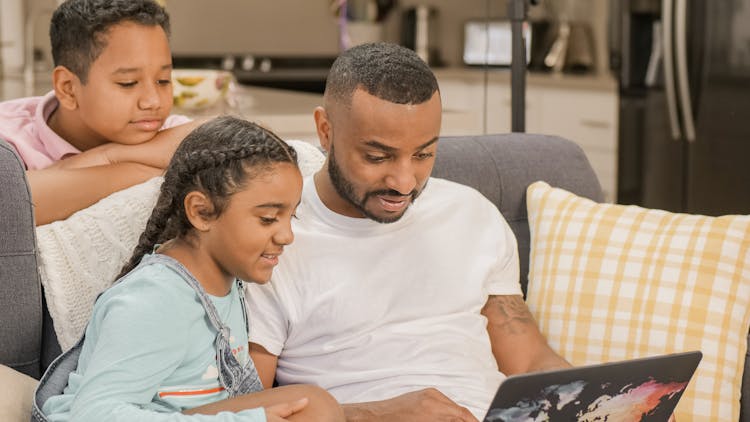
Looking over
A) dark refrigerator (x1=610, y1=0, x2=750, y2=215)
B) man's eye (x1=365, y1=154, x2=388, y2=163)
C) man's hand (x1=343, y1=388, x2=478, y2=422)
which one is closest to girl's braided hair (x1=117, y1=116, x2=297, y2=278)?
man's eye (x1=365, y1=154, x2=388, y2=163)

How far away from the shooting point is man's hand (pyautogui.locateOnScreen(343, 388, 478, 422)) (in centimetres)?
163

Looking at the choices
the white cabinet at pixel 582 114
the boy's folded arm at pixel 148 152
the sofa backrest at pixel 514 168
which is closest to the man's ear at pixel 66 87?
the boy's folded arm at pixel 148 152

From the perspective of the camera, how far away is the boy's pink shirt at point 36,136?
6.27 ft

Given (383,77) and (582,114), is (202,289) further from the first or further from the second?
(582,114)

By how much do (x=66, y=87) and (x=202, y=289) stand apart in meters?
0.62

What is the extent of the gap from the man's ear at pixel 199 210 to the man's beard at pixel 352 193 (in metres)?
0.29

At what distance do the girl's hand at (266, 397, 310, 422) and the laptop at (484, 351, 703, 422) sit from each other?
0.25 metres

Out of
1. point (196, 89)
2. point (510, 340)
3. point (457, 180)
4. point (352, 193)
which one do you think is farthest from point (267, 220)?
point (196, 89)

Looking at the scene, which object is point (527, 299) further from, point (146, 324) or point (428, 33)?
point (428, 33)

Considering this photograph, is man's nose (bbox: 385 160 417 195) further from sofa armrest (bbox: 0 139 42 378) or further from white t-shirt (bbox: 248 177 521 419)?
sofa armrest (bbox: 0 139 42 378)

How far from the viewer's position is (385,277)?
180 centimetres

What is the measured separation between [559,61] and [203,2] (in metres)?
2.00

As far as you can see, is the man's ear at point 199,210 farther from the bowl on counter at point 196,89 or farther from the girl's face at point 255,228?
the bowl on counter at point 196,89

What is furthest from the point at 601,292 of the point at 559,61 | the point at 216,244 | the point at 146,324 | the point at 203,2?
the point at 203,2
